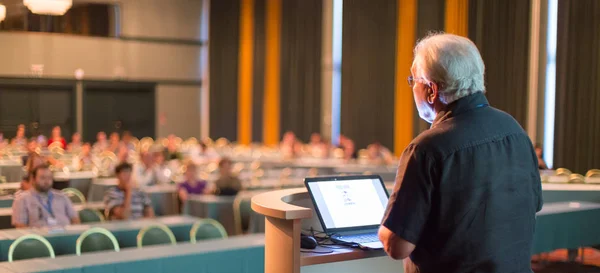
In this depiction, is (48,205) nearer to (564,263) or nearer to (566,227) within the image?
(566,227)

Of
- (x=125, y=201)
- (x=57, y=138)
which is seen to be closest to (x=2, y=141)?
(x=57, y=138)

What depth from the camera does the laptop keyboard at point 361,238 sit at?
265 cm

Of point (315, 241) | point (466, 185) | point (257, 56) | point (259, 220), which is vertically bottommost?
point (259, 220)

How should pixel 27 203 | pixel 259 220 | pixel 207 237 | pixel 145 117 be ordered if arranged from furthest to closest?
pixel 145 117
pixel 259 220
pixel 27 203
pixel 207 237

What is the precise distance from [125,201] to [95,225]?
1.06 m

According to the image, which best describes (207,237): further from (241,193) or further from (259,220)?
(241,193)

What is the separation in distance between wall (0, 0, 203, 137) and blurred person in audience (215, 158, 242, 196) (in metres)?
9.95

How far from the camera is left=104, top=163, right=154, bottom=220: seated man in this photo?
6770mm

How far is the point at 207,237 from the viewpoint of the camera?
534 cm

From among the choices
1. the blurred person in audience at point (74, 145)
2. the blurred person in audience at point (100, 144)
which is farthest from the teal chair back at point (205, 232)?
the blurred person in audience at point (100, 144)

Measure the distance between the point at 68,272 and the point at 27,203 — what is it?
2.33 m

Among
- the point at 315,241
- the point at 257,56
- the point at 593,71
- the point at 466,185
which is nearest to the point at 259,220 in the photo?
the point at 315,241

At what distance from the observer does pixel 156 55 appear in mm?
21281

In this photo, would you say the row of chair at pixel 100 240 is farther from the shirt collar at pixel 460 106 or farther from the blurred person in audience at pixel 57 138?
the blurred person in audience at pixel 57 138
